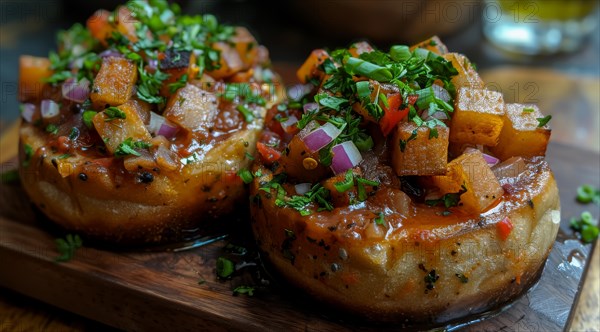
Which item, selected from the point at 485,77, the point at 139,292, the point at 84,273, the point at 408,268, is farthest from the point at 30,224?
the point at 485,77

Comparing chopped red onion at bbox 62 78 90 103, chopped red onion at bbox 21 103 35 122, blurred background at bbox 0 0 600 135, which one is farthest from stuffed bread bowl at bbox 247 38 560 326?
blurred background at bbox 0 0 600 135

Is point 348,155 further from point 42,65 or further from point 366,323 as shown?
point 42,65

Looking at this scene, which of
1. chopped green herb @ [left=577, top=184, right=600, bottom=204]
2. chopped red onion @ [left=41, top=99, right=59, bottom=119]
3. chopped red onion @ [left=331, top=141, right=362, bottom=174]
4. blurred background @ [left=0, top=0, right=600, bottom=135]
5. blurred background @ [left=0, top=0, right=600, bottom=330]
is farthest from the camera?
blurred background @ [left=0, top=0, right=600, bottom=135]

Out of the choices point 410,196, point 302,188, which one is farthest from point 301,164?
point 410,196

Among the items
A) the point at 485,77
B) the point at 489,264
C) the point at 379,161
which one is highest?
the point at 379,161

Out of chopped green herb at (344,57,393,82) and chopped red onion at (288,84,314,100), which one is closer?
chopped green herb at (344,57,393,82)

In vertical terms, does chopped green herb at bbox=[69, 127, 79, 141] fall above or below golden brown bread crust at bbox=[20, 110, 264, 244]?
above

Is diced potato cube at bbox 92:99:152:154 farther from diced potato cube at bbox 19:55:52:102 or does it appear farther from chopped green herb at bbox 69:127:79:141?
diced potato cube at bbox 19:55:52:102
